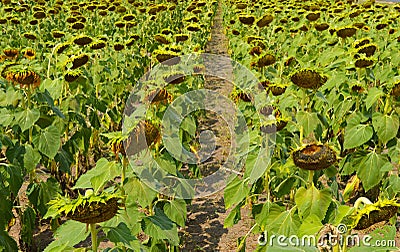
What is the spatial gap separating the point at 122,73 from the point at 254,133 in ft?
10.3

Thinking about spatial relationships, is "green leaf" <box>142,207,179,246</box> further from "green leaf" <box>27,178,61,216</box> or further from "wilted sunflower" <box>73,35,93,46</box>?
"wilted sunflower" <box>73,35,93,46</box>

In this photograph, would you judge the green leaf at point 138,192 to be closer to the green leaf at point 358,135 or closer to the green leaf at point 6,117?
the green leaf at point 6,117

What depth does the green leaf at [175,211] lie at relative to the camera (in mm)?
2793

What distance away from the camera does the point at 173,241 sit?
2148 millimetres

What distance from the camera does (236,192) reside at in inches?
107

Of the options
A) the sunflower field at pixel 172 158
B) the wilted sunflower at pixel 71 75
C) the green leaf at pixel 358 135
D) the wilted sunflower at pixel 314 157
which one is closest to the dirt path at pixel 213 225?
the sunflower field at pixel 172 158

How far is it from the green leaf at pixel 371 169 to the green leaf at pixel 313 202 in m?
1.14

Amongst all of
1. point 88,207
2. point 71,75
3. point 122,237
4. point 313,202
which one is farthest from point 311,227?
point 71,75

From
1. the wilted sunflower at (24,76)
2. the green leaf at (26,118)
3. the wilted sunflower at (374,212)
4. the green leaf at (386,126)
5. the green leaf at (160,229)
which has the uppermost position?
the wilted sunflower at (24,76)

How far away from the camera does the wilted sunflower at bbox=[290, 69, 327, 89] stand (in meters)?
2.63

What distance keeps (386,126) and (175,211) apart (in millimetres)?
1469

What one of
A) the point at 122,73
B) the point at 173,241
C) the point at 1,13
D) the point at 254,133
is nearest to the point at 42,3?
the point at 1,13

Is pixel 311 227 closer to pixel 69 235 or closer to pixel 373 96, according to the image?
pixel 69 235

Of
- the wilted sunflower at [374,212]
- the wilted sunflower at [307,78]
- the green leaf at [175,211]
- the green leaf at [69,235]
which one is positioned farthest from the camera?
the green leaf at [175,211]
